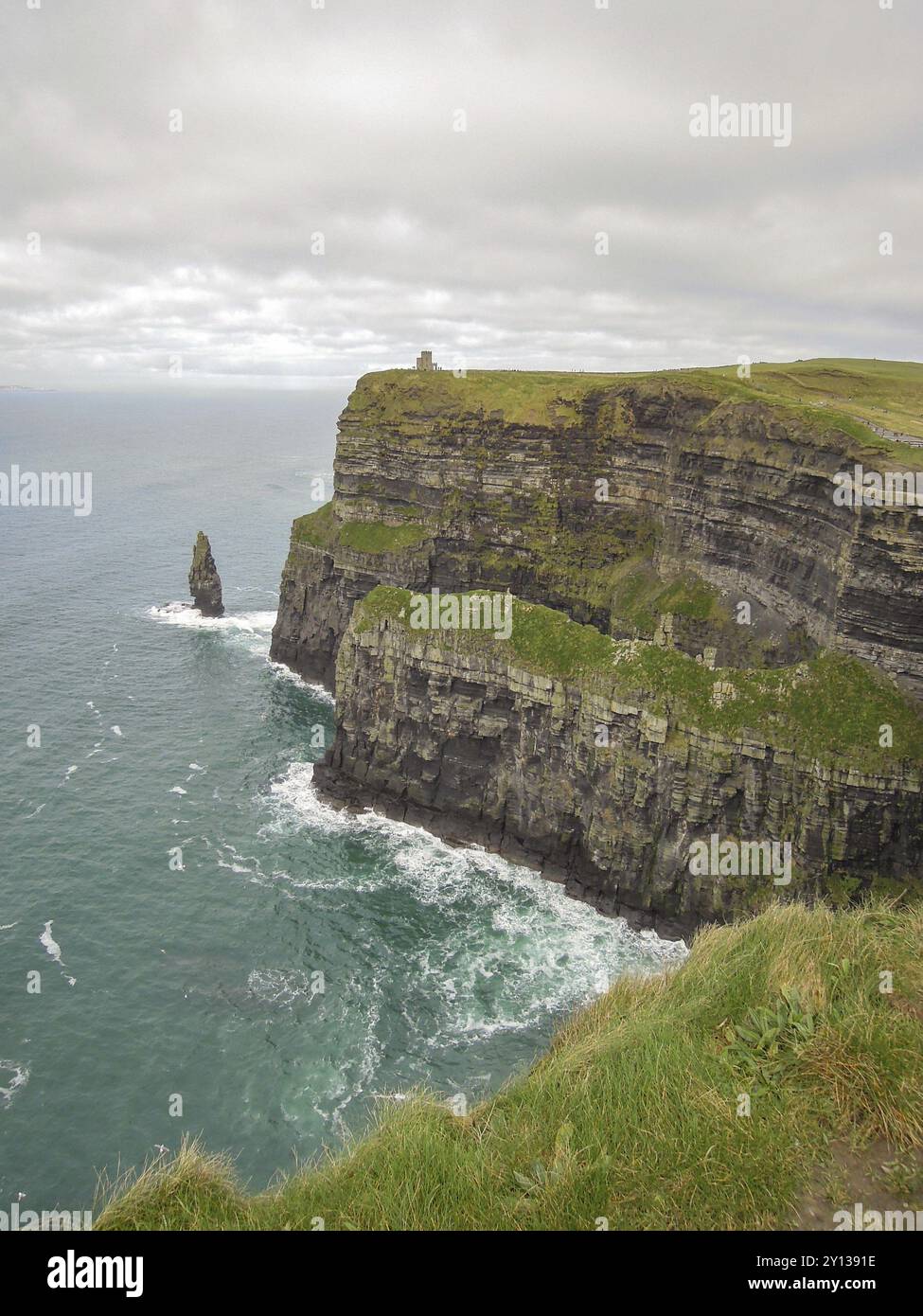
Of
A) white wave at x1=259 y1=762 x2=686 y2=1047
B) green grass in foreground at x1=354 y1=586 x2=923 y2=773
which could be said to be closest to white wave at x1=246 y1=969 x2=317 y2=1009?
white wave at x1=259 y1=762 x2=686 y2=1047

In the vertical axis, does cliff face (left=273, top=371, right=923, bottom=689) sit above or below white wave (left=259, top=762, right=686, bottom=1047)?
above

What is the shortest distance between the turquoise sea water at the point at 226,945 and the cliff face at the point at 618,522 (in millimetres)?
14284

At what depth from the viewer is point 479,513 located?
71812 mm

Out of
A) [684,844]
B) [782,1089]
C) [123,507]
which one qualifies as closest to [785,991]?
[782,1089]

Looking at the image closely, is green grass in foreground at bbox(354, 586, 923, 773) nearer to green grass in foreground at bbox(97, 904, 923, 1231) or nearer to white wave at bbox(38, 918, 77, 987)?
green grass in foreground at bbox(97, 904, 923, 1231)

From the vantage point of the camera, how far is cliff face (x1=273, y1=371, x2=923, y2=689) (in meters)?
44.0

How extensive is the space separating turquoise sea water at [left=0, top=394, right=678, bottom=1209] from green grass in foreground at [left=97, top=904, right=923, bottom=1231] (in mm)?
6126

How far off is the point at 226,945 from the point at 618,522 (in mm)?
44948

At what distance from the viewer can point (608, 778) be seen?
44625 mm

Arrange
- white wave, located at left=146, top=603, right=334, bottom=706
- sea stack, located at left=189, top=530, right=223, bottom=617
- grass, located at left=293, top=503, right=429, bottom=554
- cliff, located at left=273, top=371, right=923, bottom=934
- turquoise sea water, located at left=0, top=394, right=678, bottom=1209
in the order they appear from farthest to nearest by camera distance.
A: sea stack, located at left=189, top=530, right=223, bottom=617 → white wave, located at left=146, top=603, right=334, bottom=706 → grass, located at left=293, top=503, right=429, bottom=554 → cliff, located at left=273, top=371, right=923, bottom=934 → turquoise sea water, located at left=0, top=394, right=678, bottom=1209

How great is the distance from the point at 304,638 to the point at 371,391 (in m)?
24.8

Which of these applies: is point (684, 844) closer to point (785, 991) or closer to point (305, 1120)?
point (305, 1120)

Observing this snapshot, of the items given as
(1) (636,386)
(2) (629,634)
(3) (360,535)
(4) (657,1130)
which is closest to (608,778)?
(2) (629,634)

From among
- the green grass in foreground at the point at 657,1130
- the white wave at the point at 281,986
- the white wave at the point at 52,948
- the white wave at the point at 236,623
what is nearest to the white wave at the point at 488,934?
the white wave at the point at 281,986
